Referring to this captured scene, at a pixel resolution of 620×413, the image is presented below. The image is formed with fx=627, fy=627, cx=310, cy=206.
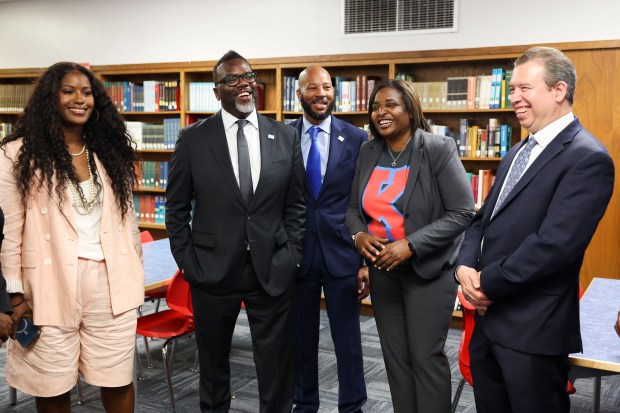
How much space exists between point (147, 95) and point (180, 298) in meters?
3.38

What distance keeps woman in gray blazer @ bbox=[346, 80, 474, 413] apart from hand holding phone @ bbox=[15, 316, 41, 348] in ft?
4.26

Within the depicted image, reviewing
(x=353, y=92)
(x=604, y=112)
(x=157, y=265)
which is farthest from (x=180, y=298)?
(x=604, y=112)

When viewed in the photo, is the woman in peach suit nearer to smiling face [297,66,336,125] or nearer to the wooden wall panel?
smiling face [297,66,336,125]

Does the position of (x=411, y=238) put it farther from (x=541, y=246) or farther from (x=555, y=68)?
(x=555, y=68)

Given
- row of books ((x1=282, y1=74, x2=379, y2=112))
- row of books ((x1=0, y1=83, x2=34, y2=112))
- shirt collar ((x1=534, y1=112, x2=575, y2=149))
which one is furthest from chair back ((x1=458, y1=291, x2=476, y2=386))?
row of books ((x1=0, y1=83, x2=34, y2=112))

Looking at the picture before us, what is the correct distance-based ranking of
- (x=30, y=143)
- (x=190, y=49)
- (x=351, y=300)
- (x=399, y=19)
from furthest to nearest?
(x=190, y=49), (x=399, y=19), (x=351, y=300), (x=30, y=143)

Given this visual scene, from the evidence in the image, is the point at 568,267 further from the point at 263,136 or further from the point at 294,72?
the point at 294,72

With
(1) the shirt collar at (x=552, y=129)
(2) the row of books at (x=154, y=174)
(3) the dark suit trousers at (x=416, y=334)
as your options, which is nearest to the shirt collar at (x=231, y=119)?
(3) the dark suit trousers at (x=416, y=334)

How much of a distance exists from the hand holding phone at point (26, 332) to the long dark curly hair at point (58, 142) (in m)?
0.44

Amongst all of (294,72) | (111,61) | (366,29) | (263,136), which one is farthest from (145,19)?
(263,136)

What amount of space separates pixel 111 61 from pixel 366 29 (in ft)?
9.24

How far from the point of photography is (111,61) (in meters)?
6.62

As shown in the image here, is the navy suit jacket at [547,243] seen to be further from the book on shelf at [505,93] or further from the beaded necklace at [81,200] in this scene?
the book on shelf at [505,93]

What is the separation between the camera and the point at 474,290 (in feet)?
6.81
